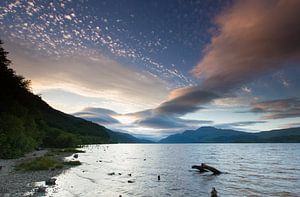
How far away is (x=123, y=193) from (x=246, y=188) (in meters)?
20.0

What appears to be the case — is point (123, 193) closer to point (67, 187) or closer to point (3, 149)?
point (67, 187)

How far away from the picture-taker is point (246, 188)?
138 ft

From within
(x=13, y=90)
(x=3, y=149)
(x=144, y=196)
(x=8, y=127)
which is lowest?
(x=144, y=196)

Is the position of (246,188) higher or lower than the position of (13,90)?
lower

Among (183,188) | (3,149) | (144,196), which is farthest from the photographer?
(3,149)

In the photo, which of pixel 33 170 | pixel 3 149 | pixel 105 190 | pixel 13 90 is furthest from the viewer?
pixel 13 90

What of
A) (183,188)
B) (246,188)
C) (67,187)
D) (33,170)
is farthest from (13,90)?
(246,188)

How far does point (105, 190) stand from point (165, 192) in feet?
26.4

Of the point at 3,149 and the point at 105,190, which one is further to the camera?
the point at 3,149

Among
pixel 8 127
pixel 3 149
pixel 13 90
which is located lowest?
pixel 3 149

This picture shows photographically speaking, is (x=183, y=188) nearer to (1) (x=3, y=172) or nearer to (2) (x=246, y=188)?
(2) (x=246, y=188)

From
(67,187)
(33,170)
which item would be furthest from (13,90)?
(67,187)

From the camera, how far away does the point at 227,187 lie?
1683 inches

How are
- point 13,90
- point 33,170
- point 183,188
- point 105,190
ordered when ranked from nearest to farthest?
1. point 105,190
2. point 183,188
3. point 33,170
4. point 13,90
